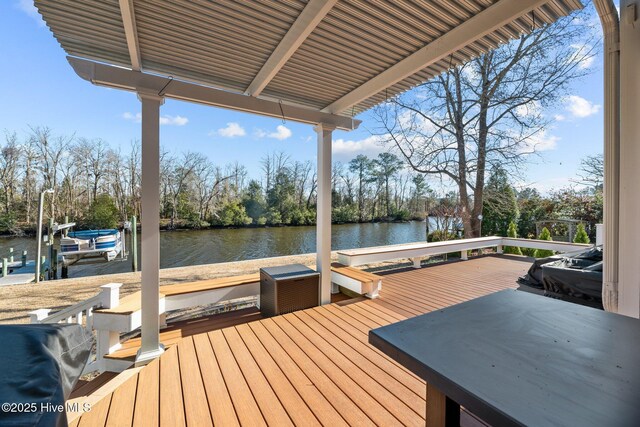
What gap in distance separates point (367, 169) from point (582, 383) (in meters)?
21.0

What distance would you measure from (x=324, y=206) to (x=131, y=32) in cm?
222

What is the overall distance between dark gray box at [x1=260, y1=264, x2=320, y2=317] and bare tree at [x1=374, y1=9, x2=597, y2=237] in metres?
7.06

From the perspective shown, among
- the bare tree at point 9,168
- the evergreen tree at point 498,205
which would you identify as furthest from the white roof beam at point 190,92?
the bare tree at point 9,168

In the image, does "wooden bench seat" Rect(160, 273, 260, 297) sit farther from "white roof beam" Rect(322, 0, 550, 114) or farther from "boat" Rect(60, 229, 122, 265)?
"boat" Rect(60, 229, 122, 265)

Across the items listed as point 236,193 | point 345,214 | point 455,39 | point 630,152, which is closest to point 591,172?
point 630,152

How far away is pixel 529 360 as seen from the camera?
0.74m

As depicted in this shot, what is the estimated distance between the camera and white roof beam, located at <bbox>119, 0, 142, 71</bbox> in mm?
1408

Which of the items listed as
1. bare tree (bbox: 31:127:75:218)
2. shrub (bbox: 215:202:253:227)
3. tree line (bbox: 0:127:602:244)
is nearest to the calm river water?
shrub (bbox: 215:202:253:227)

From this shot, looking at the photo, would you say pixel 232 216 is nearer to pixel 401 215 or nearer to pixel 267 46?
pixel 401 215

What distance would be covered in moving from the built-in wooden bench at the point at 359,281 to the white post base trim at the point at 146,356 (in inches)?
89.1

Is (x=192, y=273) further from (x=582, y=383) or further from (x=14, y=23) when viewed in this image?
(x=582, y=383)

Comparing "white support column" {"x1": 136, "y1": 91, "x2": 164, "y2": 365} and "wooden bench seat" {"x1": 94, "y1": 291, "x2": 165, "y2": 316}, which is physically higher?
"white support column" {"x1": 136, "y1": 91, "x2": 164, "y2": 365}

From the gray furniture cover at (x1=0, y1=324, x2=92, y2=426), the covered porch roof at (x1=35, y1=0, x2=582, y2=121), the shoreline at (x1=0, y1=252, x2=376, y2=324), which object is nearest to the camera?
the gray furniture cover at (x1=0, y1=324, x2=92, y2=426)

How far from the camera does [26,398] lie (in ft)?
1.69
